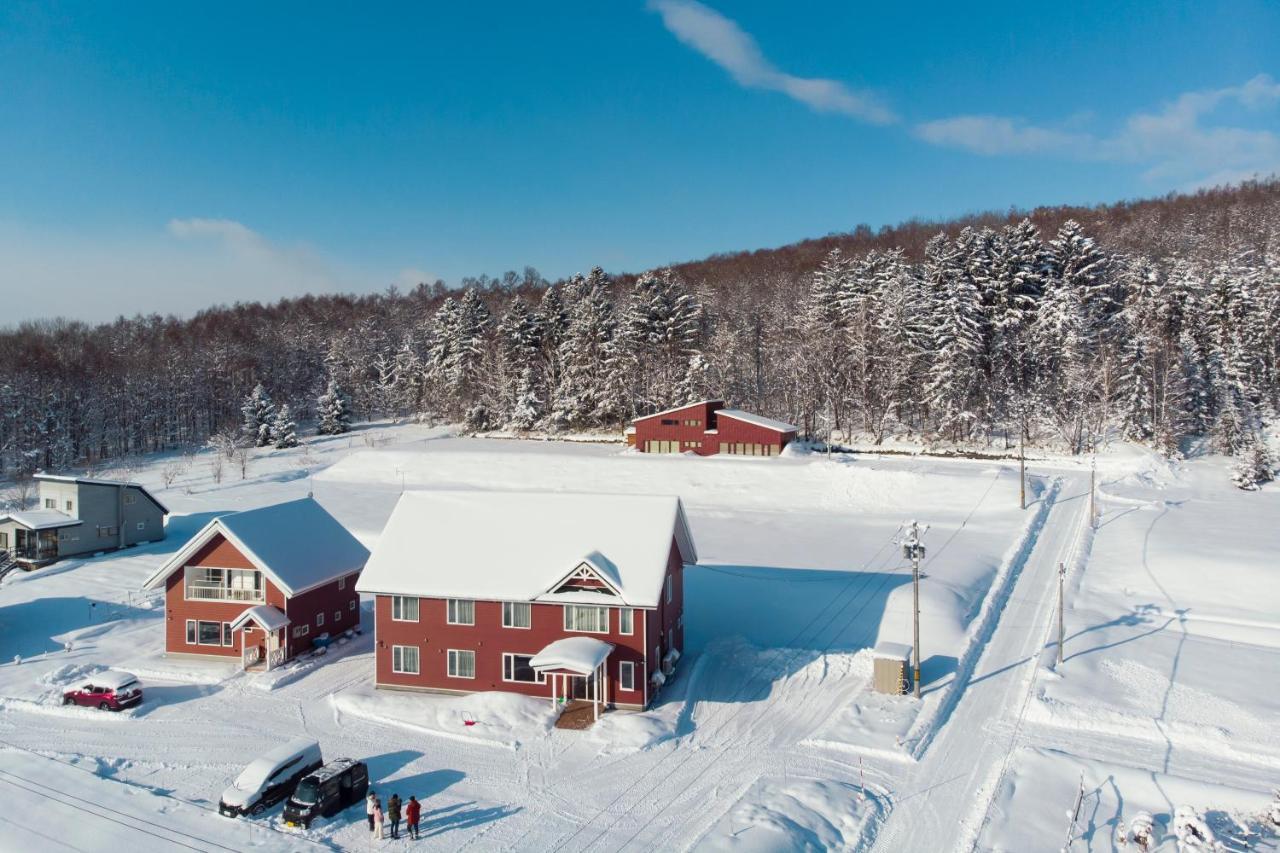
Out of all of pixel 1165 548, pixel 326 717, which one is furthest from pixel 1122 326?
Result: pixel 326 717

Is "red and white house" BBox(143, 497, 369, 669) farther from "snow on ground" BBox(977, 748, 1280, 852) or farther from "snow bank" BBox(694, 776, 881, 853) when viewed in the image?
"snow on ground" BBox(977, 748, 1280, 852)

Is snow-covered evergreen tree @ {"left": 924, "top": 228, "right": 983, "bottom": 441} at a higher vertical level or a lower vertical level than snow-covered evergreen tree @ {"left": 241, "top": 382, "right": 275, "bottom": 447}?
higher

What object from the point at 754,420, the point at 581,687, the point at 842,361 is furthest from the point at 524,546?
the point at 842,361

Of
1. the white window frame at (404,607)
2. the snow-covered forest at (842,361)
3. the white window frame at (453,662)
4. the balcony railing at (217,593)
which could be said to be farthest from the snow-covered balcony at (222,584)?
the snow-covered forest at (842,361)

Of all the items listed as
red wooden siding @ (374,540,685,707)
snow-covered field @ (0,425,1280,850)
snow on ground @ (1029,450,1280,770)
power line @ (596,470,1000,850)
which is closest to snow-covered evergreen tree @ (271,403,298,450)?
snow-covered field @ (0,425,1280,850)

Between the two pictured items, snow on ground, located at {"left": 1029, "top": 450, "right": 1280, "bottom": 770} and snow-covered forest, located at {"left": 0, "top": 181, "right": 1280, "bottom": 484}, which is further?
snow-covered forest, located at {"left": 0, "top": 181, "right": 1280, "bottom": 484}

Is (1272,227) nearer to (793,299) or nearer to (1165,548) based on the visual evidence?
(793,299)

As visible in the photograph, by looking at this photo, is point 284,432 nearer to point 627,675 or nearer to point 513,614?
point 513,614
